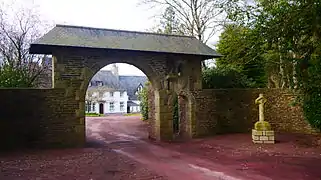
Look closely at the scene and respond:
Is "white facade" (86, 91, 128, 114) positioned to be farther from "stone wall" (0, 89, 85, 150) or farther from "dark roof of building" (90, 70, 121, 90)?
"stone wall" (0, 89, 85, 150)

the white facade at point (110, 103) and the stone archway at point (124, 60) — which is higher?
the stone archway at point (124, 60)

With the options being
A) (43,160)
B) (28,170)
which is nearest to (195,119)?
(43,160)

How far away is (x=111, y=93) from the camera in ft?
155

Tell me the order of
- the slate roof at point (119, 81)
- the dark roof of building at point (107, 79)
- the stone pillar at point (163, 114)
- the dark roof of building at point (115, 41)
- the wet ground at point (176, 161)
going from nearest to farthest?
the wet ground at point (176, 161)
the dark roof of building at point (115, 41)
the stone pillar at point (163, 114)
the dark roof of building at point (107, 79)
the slate roof at point (119, 81)

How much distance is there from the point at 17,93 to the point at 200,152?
6.73 metres

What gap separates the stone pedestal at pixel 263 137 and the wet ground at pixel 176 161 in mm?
321

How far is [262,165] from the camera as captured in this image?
8062 mm

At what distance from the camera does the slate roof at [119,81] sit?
1857 inches

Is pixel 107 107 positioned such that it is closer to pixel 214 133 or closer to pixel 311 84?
pixel 214 133

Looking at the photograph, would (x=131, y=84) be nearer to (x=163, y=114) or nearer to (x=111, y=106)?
(x=111, y=106)

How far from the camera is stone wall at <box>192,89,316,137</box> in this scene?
1412 cm

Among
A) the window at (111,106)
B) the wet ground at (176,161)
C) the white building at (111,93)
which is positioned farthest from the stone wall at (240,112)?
the window at (111,106)

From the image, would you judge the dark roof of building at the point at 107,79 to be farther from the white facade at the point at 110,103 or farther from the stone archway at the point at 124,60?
the stone archway at the point at 124,60

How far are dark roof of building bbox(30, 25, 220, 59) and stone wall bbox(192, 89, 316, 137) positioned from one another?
2.16 metres
